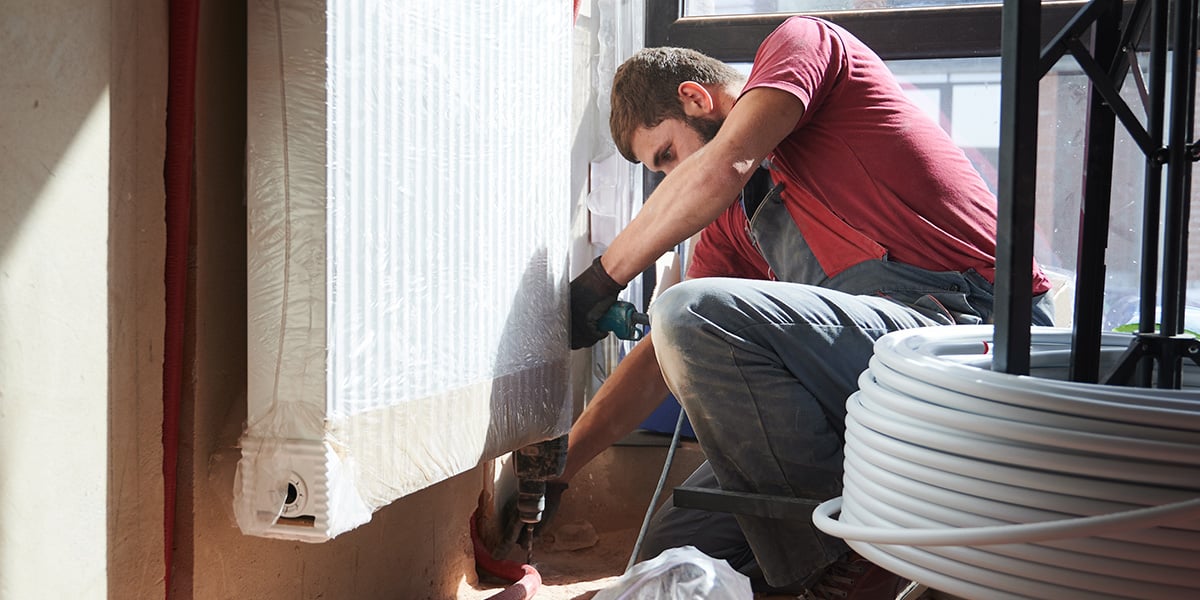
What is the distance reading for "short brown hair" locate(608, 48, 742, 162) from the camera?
197cm

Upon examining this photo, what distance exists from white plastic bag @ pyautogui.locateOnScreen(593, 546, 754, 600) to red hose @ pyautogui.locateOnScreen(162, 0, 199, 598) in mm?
663

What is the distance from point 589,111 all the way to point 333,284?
4.77 feet

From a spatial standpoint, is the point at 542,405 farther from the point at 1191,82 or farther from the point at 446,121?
the point at 1191,82

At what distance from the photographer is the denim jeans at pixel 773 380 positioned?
1.55m

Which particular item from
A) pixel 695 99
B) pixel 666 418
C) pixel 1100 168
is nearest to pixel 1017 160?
pixel 1100 168

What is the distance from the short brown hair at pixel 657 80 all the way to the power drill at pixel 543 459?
0.47m

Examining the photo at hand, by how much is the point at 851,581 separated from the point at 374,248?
1007 mm

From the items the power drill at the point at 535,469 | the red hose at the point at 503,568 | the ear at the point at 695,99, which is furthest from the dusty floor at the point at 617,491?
the ear at the point at 695,99

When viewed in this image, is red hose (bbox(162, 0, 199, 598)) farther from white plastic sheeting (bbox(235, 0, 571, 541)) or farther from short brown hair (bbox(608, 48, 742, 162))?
short brown hair (bbox(608, 48, 742, 162))

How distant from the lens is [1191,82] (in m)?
0.94

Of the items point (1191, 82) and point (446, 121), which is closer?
point (1191, 82)

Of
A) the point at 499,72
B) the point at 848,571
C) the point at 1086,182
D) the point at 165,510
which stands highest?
the point at 499,72

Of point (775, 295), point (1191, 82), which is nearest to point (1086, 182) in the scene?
point (1191, 82)

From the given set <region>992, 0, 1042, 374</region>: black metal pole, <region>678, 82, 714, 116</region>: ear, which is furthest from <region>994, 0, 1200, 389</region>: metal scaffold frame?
<region>678, 82, 714, 116</region>: ear
